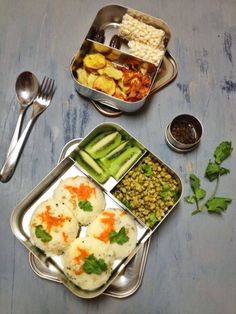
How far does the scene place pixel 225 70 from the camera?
3.02 metres

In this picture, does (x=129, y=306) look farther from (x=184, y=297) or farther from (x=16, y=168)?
(x=16, y=168)

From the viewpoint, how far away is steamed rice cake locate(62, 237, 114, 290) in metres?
2.41

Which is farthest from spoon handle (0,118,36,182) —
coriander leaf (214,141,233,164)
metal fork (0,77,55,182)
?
coriander leaf (214,141,233,164)

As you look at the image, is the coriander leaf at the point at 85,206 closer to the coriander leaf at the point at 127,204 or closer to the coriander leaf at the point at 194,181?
the coriander leaf at the point at 127,204

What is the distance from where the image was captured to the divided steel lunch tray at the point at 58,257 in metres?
2.52

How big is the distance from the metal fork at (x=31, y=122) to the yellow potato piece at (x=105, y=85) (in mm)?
349

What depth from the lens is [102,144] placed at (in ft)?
8.71

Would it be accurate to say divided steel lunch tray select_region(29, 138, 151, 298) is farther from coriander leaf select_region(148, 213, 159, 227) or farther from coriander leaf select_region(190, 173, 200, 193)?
coriander leaf select_region(190, 173, 200, 193)

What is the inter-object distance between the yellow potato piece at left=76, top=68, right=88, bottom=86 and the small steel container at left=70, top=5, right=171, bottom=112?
0.02m

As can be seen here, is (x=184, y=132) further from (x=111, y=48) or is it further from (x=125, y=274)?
(x=125, y=274)

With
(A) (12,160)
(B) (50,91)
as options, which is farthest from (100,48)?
(A) (12,160)

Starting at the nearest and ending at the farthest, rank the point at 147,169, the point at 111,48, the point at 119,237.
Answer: the point at 119,237, the point at 147,169, the point at 111,48

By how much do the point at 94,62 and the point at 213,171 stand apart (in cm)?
105

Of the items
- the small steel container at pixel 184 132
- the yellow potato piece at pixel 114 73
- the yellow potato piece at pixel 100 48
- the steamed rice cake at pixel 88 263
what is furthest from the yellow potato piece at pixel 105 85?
the steamed rice cake at pixel 88 263
